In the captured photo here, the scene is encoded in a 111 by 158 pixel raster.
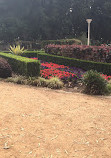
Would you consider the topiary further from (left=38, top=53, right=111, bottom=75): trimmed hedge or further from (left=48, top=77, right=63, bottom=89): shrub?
(left=38, top=53, right=111, bottom=75): trimmed hedge

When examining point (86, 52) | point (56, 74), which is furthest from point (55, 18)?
point (56, 74)

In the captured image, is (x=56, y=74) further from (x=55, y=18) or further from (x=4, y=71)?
(x=55, y=18)

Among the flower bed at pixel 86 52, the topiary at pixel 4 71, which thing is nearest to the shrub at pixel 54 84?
the topiary at pixel 4 71

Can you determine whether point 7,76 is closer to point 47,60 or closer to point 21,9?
point 47,60

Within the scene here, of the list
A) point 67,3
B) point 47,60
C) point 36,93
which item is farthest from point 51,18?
point 36,93

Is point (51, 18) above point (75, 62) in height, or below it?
above

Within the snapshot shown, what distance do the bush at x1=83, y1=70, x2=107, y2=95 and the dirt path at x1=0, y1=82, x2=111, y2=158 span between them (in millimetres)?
531

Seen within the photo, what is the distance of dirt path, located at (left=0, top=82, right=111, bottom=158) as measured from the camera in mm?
2768

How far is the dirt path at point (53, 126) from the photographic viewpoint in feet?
9.08

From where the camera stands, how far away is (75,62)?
937cm

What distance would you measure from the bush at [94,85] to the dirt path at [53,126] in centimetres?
53

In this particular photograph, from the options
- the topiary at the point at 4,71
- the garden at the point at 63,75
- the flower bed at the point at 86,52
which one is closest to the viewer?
the garden at the point at 63,75

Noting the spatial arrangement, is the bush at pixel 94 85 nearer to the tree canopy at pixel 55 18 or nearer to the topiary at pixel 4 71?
the topiary at pixel 4 71

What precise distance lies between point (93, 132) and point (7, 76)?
5053 mm
